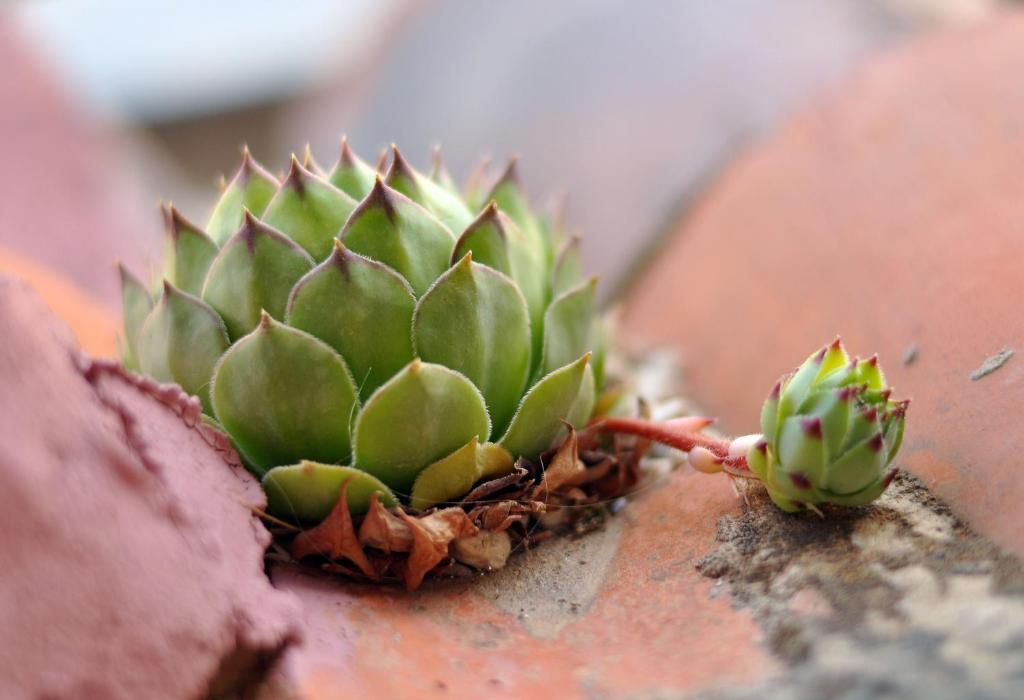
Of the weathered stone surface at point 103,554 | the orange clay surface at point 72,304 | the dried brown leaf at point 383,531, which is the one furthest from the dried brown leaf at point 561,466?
the orange clay surface at point 72,304

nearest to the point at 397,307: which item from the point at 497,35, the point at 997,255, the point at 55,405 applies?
the point at 55,405

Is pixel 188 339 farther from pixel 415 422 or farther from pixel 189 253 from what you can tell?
pixel 415 422

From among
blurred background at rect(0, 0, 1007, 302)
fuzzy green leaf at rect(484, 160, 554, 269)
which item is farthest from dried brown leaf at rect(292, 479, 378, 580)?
blurred background at rect(0, 0, 1007, 302)

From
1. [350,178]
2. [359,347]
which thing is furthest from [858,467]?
[350,178]

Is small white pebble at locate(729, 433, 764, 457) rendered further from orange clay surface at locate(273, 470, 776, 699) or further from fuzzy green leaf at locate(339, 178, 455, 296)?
fuzzy green leaf at locate(339, 178, 455, 296)

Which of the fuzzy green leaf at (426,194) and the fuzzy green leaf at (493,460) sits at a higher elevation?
the fuzzy green leaf at (426,194)

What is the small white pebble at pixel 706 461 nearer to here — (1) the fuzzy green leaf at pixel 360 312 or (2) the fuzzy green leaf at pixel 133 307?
(1) the fuzzy green leaf at pixel 360 312
